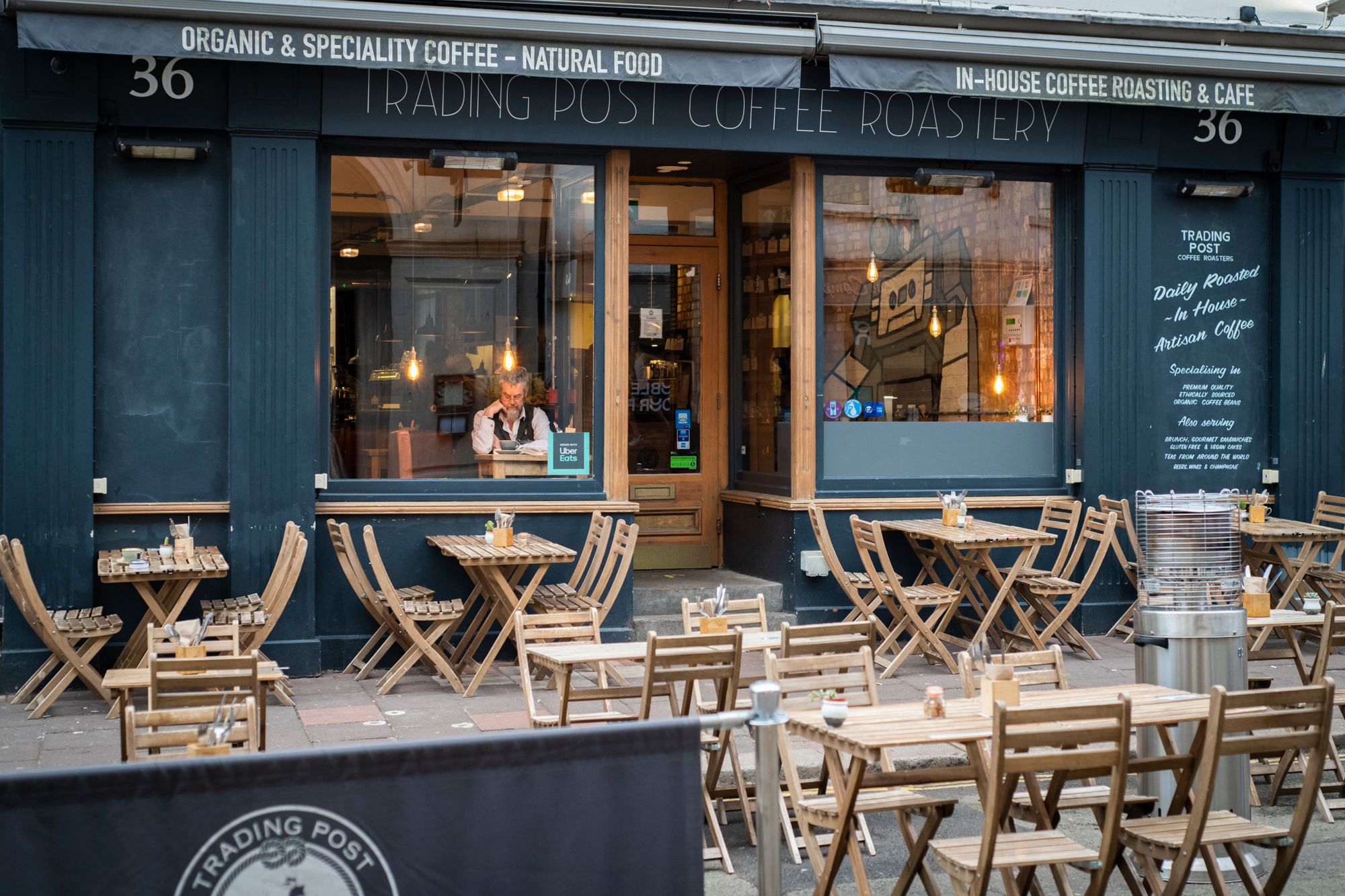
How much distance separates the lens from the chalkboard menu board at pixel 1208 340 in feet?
35.6

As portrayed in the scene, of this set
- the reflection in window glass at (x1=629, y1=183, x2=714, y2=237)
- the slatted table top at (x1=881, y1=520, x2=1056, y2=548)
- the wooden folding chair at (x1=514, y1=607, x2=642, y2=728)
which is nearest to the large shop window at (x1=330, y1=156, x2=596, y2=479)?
the reflection in window glass at (x1=629, y1=183, x2=714, y2=237)

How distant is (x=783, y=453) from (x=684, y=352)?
1411mm

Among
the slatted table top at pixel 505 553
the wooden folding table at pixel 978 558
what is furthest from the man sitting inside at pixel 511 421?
the wooden folding table at pixel 978 558

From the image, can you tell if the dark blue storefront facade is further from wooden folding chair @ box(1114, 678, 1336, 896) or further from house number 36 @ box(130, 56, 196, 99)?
wooden folding chair @ box(1114, 678, 1336, 896)

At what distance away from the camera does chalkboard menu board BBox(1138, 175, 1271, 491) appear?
10.8 meters

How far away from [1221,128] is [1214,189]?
0.50 metres

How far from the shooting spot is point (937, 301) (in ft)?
35.4

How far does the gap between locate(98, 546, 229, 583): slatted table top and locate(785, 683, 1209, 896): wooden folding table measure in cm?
434

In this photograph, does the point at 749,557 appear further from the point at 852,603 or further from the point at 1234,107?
the point at 1234,107

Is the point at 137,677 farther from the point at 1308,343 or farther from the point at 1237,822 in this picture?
the point at 1308,343

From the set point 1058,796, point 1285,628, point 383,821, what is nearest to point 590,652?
point 1058,796

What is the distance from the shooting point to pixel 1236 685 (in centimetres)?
591

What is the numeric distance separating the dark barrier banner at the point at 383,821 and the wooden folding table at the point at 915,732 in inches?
51.5

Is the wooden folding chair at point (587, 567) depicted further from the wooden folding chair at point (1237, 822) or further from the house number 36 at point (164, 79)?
the wooden folding chair at point (1237, 822)
